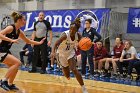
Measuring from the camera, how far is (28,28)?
15633mm

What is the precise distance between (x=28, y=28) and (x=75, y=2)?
9.79ft

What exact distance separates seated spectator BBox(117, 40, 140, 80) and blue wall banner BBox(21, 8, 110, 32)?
6.49ft

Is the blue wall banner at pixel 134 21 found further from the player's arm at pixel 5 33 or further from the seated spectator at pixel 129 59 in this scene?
the player's arm at pixel 5 33

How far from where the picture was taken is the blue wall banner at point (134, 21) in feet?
39.0

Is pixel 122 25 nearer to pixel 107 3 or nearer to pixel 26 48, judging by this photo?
pixel 107 3

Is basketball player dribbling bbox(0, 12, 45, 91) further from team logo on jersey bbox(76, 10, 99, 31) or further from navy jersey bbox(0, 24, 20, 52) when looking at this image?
team logo on jersey bbox(76, 10, 99, 31)

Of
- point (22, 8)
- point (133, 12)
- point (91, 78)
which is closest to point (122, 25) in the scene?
point (133, 12)

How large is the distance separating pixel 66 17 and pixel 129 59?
429 centimetres

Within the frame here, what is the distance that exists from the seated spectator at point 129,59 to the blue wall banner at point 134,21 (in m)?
1.13

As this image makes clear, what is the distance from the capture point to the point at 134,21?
39.2ft

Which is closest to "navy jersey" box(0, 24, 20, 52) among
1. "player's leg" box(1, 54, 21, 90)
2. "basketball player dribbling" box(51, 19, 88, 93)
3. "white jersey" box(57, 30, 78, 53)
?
"player's leg" box(1, 54, 21, 90)

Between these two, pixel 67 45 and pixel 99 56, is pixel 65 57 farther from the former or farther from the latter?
pixel 99 56

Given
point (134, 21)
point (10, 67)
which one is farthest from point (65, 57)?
point (134, 21)

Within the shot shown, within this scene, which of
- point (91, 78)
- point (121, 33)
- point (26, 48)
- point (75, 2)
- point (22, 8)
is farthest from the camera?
point (22, 8)
